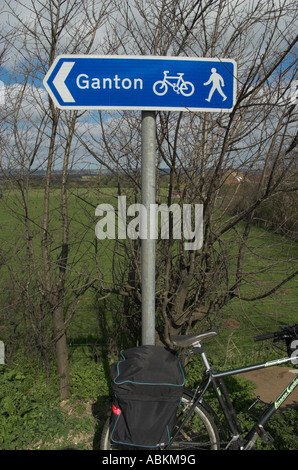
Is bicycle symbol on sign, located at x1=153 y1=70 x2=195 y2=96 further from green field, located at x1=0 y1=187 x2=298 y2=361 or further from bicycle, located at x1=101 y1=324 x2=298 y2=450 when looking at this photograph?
bicycle, located at x1=101 y1=324 x2=298 y2=450

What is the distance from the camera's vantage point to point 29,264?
3432 mm

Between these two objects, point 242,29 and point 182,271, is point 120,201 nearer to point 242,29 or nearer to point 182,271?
point 182,271

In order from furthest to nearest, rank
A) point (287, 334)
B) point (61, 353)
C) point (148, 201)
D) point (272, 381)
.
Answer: point (272, 381) → point (61, 353) → point (287, 334) → point (148, 201)

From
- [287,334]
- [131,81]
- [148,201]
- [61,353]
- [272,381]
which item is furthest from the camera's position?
[272,381]

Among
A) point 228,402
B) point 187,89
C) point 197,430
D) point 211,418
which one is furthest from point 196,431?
point 187,89

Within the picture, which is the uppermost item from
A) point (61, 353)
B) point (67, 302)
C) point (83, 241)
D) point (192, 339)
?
point (83, 241)

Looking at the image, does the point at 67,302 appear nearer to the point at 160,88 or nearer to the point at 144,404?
the point at 144,404

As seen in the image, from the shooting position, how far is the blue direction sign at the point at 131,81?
2297mm

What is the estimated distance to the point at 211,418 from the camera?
8.63 feet

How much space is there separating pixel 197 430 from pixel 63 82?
7.71 feet

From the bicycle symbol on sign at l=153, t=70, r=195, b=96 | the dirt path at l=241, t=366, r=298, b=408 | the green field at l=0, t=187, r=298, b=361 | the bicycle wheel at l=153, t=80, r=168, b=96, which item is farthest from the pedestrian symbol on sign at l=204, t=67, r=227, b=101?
the dirt path at l=241, t=366, r=298, b=408

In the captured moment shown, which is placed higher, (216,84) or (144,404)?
(216,84)

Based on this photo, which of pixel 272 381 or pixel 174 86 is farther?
pixel 272 381
